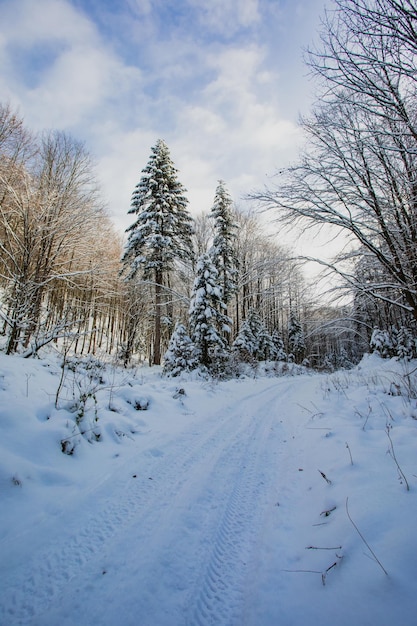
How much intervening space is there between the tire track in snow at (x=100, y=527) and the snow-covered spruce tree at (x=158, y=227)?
12496 mm

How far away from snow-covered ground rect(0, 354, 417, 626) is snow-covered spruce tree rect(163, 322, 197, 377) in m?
7.51

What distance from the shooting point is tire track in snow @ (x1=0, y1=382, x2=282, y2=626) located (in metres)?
1.42

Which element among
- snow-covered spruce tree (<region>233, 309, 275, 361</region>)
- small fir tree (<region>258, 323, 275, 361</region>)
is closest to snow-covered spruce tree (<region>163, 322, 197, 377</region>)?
snow-covered spruce tree (<region>233, 309, 275, 361</region>)

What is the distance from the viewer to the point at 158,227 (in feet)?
49.8

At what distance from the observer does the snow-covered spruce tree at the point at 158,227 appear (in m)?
15.2

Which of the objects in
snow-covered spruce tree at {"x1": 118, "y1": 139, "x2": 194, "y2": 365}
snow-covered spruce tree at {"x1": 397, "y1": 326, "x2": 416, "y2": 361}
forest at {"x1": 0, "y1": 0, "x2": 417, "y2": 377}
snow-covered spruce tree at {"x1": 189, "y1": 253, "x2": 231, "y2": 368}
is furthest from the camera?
snow-covered spruce tree at {"x1": 397, "y1": 326, "x2": 416, "y2": 361}

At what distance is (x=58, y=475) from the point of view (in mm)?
2547

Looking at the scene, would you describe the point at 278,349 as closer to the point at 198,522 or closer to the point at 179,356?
the point at 179,356

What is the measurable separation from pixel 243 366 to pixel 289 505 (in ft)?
42.8

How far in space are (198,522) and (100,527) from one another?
0.78m

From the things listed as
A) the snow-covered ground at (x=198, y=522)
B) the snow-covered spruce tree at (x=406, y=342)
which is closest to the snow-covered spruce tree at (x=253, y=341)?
the snow-covered spruce tree at (x=406, y=342)

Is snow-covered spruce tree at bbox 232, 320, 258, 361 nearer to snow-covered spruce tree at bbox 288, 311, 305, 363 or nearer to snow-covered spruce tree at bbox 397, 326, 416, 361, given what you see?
snow-covered spruce tree at bbox 397, 326, 416, 361

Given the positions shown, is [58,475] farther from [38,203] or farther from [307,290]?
[38,203]

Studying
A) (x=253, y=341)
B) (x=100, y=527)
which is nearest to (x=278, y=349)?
(x=253, y=341)
